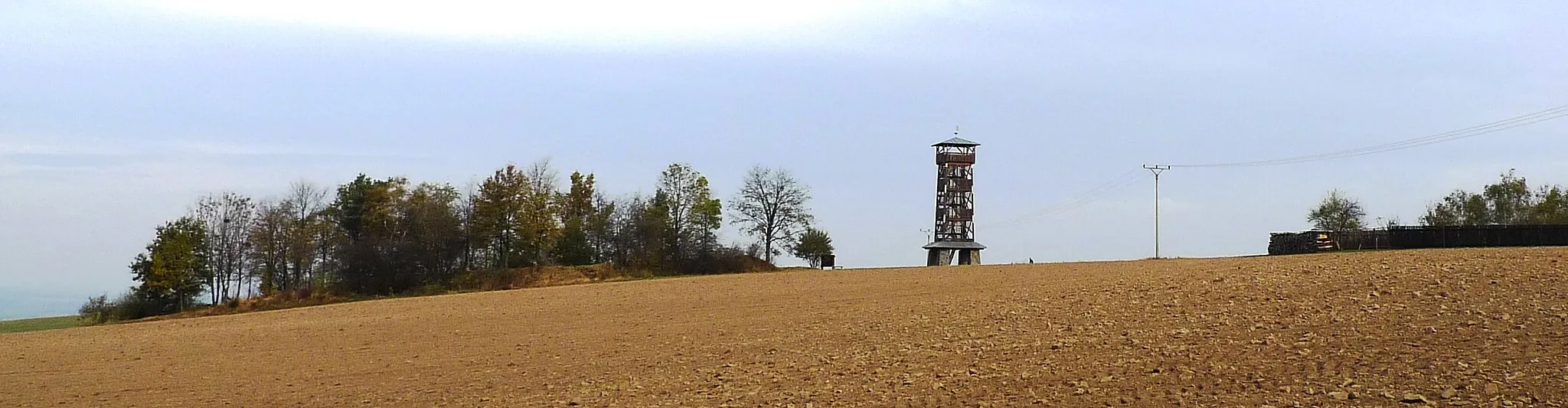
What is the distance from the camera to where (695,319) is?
31.6m

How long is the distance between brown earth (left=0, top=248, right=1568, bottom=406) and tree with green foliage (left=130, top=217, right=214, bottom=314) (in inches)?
1019

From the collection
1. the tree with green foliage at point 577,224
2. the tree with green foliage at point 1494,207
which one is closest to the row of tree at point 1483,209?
the tree with green foliage at point 1494,207

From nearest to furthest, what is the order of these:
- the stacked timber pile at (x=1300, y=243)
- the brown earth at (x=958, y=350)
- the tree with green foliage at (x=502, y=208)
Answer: the brown earth at (x=958, y=350) < the stacked timber pile at (x=1300, y=243) < the tree with green foliage at (x=502, y=208)

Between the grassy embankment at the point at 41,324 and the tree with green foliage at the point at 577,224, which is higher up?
the tree with green foliage at the point at 577,224

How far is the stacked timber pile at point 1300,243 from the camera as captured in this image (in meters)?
54.6

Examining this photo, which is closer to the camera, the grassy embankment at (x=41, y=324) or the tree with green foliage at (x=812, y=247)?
the grassy embankment at (x=41, y=324)

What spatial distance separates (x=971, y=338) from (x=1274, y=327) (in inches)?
208

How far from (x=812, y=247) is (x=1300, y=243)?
3358cm

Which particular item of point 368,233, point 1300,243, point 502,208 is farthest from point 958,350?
point 368,233

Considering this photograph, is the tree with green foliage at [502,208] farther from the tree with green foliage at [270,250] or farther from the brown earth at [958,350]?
the brown earth at [958,350]

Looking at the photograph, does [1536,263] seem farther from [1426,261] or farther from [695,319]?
[695,319]

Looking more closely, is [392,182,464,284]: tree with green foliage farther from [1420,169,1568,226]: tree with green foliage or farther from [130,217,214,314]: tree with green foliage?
[1420,169,1568,226]: tree with green foliage

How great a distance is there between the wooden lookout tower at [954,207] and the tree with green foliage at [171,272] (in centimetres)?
4227

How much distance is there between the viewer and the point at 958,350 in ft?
69.1
